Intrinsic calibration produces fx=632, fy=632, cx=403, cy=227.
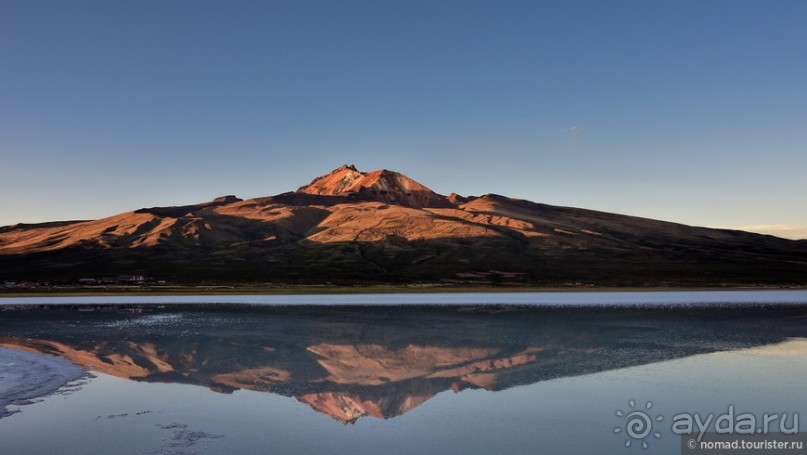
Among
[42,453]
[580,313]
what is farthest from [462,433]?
[580,313]

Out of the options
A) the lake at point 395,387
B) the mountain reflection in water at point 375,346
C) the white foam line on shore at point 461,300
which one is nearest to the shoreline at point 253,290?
the white foam line on shore at point 461,300

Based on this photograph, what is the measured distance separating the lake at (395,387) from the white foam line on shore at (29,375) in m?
0.26

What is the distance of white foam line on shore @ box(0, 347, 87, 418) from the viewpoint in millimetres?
22769

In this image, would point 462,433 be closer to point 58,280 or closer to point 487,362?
point 487,362

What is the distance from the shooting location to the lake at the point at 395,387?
667 inches

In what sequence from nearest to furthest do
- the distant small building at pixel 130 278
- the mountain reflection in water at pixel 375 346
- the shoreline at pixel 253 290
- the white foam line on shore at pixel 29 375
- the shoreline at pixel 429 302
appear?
the white foam line on shore at pixel 29 375, the mountain reflection in water at pixel 375 346, the shoreline at pixel 429 302, the shoreline at pixel 253 290, the distant small building at pixel 130 278

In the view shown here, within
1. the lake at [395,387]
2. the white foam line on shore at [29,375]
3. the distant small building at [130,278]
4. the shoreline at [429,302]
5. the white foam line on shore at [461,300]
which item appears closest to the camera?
the lake at [395,387]

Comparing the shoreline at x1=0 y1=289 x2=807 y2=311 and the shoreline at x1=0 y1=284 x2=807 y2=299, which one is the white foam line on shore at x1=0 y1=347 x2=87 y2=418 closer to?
the shoreline at x1=0 y1=289 x2=807 y2=311

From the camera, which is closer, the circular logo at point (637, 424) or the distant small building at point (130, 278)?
the circular logo at point (637, 424)

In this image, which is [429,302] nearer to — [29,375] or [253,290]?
[253,290]

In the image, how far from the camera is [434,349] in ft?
115

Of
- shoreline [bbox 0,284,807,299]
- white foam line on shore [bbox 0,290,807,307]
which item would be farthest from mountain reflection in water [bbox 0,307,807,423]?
shoreline [bbox 0,284,807,299]

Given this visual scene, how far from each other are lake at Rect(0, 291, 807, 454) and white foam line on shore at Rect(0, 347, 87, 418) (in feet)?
0.84

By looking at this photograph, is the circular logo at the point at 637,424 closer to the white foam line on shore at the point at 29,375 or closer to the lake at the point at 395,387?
the lake at the point at 395,387
